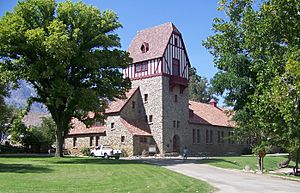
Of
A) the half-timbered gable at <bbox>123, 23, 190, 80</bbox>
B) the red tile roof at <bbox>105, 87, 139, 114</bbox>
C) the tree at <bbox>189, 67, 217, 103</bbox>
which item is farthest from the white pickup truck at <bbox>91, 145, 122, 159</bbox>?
the tree at <bbox>189, 67, 217, 103</bbox>

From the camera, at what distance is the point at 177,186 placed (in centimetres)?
1706

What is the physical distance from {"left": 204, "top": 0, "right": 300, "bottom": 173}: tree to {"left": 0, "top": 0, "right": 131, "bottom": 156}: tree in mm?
10802

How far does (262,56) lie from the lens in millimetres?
23750

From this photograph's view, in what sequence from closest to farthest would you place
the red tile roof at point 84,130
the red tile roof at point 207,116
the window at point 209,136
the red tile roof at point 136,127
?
the red tile roof at point 136,127
the red tile roof at point 84,130
the window at point 209,136
the red tile roof at point 207,116

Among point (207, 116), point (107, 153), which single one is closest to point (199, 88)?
point (207, 116)

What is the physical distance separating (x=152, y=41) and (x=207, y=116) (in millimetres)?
17261

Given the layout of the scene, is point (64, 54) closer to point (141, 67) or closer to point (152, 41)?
point (141, 67)


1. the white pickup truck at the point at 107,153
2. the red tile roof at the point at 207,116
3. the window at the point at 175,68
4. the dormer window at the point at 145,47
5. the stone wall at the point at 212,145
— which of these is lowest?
the white pickup truck at the point at 107,153

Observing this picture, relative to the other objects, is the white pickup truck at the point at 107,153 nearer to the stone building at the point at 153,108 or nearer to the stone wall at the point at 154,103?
the stone building at the point at 153,108

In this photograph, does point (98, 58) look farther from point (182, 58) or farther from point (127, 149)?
point (182, 58)

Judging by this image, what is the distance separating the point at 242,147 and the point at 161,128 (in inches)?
894

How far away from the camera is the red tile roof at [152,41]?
53.3 metres

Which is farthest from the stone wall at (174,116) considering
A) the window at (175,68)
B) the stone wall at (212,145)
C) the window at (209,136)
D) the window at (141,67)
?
the window at (209,136)

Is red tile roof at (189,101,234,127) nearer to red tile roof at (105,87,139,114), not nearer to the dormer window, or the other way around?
red tile roof at (105,87,139,114)
